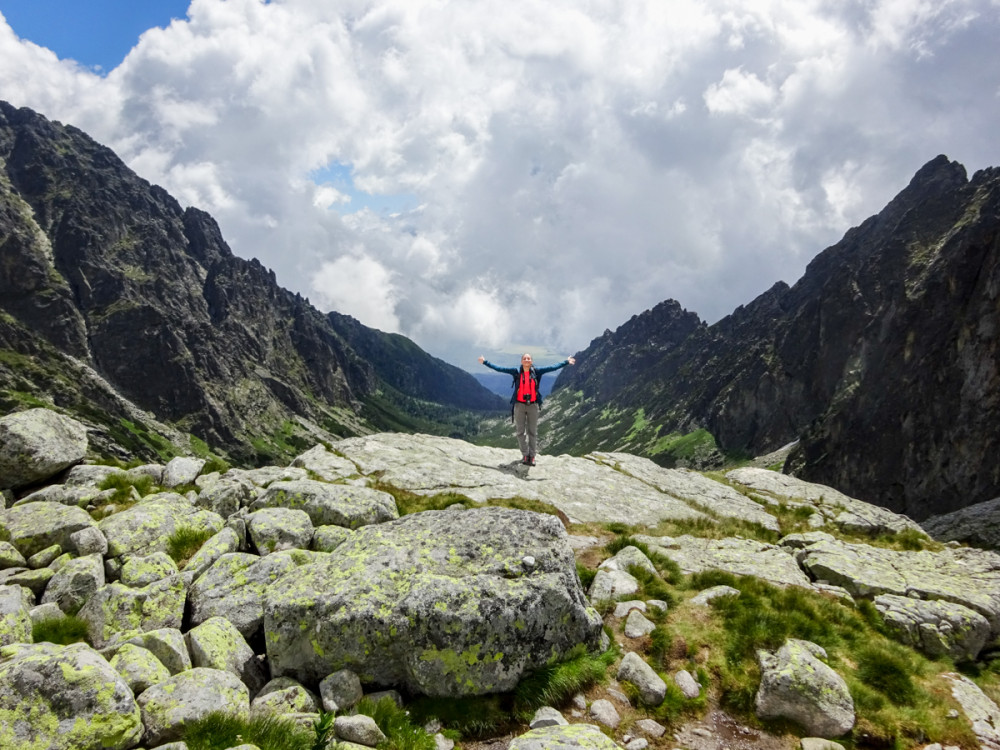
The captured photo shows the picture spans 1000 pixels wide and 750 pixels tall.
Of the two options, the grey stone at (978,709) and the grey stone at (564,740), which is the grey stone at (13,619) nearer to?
the grey stone at (564,740)

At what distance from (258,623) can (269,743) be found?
413cm

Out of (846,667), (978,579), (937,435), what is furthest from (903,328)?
(846,667)

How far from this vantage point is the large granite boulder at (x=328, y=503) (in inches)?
643

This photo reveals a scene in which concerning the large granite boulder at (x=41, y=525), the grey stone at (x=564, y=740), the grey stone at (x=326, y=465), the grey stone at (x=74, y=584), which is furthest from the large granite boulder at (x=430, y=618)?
the grey stone at (x=326, y=465)

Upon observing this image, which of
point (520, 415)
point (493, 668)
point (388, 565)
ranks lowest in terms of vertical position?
point (493, 668)

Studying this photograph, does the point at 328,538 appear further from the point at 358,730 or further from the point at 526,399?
the point at 526,399

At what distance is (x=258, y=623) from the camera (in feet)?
36.8

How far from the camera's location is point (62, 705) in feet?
23.4

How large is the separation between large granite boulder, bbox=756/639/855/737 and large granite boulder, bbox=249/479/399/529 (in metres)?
11.8

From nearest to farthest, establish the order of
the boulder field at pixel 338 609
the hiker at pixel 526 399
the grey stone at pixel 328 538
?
the boulder field at pixel 338 609 → the grey stone at pixel 328 538 → the hiker at pixel 526 399

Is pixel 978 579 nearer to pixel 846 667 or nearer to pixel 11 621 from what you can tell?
pixel 846 667

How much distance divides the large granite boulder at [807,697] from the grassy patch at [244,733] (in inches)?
352

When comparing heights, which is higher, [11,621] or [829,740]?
[11,621]

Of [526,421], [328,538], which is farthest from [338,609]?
[526,421]
